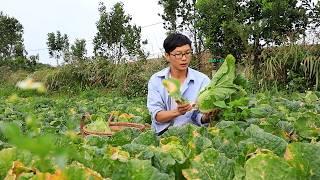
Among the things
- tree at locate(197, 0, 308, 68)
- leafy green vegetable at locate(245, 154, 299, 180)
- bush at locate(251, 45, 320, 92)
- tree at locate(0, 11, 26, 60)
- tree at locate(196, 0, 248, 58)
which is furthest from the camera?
tree at locate(0, 11, 26, 60)

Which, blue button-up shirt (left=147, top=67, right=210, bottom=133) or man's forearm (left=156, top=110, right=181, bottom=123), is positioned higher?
blue button-up shirt (left=147, top=67, right=210, bottom=133)

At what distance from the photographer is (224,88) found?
9.10 feet

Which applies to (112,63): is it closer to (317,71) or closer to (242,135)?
(317,71)

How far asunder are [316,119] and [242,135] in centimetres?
94

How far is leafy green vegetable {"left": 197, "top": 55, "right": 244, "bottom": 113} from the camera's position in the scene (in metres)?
2.71

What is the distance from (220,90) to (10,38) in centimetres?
2949

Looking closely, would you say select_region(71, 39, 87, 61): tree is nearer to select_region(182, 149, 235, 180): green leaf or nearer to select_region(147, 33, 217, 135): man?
select_region(147, 33, 217, 135): man

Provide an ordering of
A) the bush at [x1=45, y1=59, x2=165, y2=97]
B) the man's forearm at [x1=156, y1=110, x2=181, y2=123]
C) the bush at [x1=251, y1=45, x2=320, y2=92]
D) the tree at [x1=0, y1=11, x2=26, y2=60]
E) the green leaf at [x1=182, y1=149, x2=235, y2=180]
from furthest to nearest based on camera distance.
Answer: the tree at [x1=0, y1=11, x2=26, y2=60] → the bush at [x1=45, y1=59, x2=165, y2=97] → the bush at [x1=251, y1=45, x2=320, y2=92] → the man's forearm at [x1=156, y1=110, x2=181, y2=123] → the green leaf at [x1=182, y1=149, x2=235, y2=180]

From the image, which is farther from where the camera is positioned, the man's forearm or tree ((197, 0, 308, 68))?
tree ((197, 0, 308, 68))

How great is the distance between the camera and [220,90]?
2729 millimetres

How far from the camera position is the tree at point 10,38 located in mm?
30312

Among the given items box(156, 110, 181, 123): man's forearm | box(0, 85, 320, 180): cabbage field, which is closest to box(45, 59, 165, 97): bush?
box(156, 110, 181, 123): man's forearm

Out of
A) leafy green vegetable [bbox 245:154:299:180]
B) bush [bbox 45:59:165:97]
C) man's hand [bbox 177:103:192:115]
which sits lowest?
bush [bbox 45:59:165:97]

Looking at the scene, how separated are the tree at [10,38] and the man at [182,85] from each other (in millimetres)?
27840
